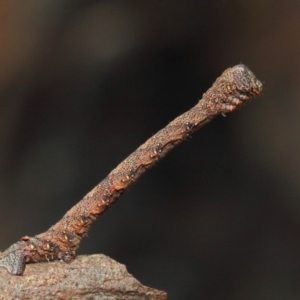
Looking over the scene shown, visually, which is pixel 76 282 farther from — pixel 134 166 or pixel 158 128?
pixel 158 128

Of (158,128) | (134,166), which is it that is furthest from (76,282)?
(158,128)

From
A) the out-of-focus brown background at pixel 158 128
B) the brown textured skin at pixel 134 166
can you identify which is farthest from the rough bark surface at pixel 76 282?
the out-of-focus brown background at pixel 158 128

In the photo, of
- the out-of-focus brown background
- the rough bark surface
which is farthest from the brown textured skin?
the out-of-focus brown background

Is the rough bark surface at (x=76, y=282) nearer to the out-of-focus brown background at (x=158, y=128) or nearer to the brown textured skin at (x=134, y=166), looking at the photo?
the brown textured skin at (x=134, y=166)

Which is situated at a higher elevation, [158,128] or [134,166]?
[158,128]

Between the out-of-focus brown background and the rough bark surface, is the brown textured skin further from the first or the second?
the out-of-focus brown background

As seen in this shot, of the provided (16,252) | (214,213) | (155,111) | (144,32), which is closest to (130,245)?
(214,213)
